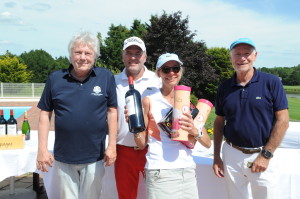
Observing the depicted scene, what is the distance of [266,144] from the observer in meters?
2.24

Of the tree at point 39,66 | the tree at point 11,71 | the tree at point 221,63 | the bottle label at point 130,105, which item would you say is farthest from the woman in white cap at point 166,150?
the tree at point 39,66

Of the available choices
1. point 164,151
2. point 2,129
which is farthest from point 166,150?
point 2,129

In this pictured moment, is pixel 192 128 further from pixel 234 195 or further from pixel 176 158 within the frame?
pixel 234 195

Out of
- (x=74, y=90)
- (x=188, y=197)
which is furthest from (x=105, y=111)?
(x=188, y=197)

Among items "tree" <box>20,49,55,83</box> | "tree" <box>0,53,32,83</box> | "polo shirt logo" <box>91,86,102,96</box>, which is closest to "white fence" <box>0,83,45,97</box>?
"tree" <box>0,53,32,83</box>

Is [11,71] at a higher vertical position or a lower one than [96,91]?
higher

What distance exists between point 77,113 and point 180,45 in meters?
20.0

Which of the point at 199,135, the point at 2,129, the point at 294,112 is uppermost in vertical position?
the point at 199,135

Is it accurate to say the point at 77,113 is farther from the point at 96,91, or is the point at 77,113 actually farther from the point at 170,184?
the point at 170,184

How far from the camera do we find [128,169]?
283 cm

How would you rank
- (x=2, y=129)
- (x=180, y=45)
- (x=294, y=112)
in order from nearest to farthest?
(x=2, y=129) < (x=294, y=112) < (x=180, y=45)

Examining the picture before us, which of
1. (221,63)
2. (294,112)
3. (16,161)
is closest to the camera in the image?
(16,161)

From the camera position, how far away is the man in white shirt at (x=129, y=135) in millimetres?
2789

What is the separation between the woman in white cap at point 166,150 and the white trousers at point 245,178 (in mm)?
253
